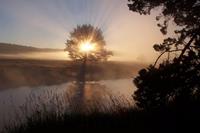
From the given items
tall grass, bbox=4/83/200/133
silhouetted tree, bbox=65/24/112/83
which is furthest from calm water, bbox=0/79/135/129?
silhouetted tree, bbox=65/24/112/83

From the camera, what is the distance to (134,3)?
1316 centimetres

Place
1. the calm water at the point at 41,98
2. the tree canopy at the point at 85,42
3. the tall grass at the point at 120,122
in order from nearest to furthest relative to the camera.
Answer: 1. the tall grass at the point at 120,122
2. the calm water at the point at 41,98
3. the tree canopy at the point at 85,42

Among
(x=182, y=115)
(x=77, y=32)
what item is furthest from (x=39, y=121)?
(x=77, y=32)

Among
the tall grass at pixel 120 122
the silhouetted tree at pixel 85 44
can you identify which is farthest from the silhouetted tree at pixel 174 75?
the silhouetted tree at pixel 85 44

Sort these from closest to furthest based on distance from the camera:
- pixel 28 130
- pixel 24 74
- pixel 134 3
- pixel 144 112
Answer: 1. pixel 28 130
2. pixel 144 112
3. pixel 134 3
4. pixel 24 74

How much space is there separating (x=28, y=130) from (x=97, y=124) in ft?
6.36

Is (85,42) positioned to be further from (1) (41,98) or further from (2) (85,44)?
(1) (41,98)

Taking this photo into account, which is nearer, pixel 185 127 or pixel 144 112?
pixel 185 127

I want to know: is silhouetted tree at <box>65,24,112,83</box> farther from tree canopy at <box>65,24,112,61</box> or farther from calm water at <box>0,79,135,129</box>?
calm water at <box>0,79,135,129</box>

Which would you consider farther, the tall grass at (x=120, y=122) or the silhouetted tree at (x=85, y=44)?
the silhouetted tree at (x=85, y=44)

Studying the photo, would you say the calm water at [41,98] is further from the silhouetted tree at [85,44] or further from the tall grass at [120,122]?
the silhouetted tree at [85,44]

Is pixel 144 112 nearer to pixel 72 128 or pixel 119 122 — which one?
pixel 119 122

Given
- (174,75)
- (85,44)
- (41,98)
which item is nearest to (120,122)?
(174,75)

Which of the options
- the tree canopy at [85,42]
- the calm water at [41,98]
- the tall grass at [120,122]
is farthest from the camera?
the tree canopy at [85,42]
